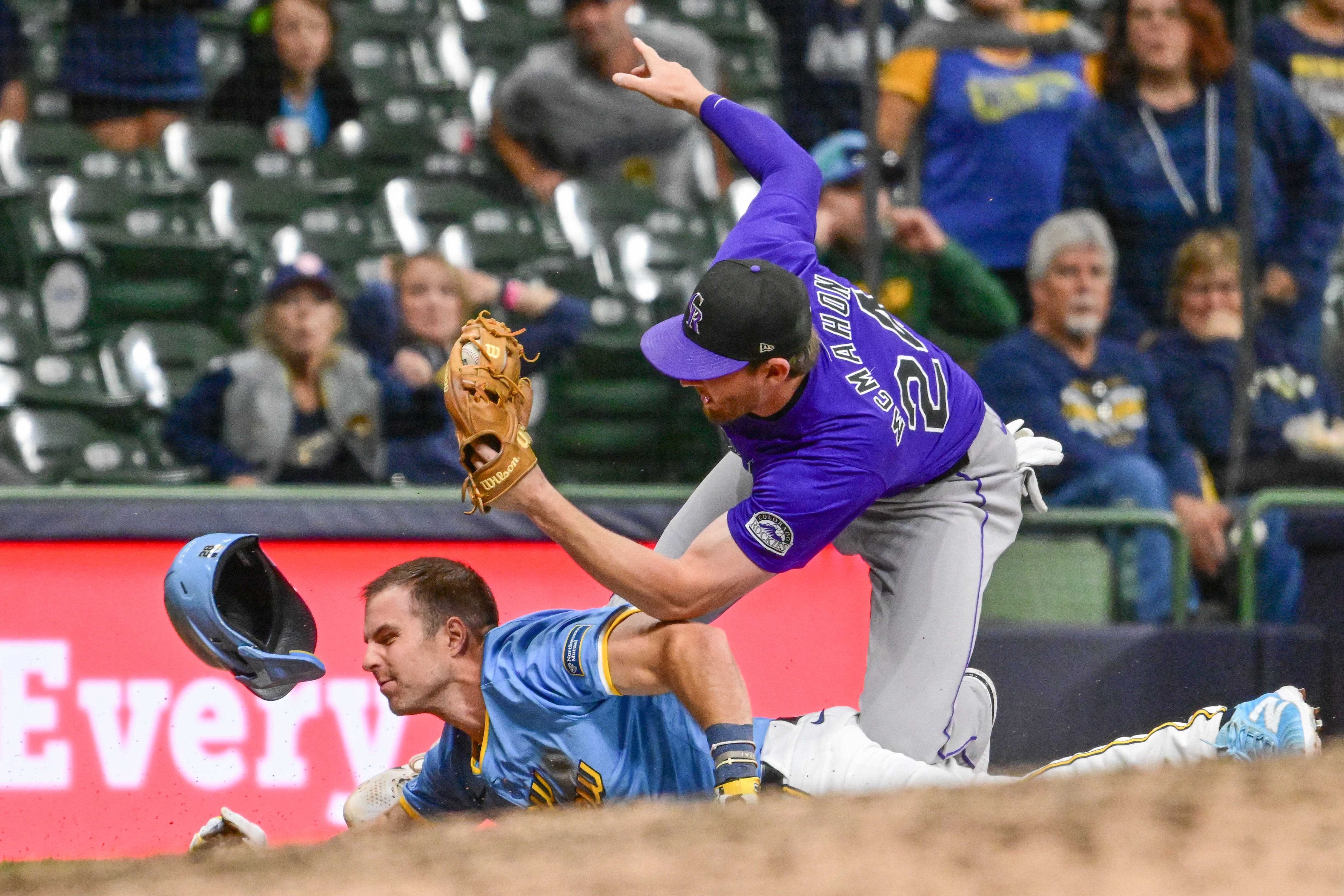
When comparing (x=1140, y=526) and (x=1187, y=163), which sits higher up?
(x=1187, y=163)

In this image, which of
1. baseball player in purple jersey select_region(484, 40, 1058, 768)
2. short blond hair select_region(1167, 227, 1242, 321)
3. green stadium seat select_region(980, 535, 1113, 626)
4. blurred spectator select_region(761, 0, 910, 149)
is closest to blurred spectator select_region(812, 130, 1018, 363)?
blurred spectator select_region(761, 0, 910, 149)

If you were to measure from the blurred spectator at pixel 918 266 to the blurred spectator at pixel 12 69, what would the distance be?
3345 mm

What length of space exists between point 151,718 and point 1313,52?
529cm

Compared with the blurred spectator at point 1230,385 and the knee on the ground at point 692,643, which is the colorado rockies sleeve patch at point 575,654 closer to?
the knee on the ground at point 692,643

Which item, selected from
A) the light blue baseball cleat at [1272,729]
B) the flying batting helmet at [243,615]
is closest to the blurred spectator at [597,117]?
the flying batting helmet at [243,615]

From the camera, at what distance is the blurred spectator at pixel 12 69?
20.3 feet

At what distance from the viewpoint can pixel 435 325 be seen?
5.73 metres

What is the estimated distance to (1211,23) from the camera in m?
6.09

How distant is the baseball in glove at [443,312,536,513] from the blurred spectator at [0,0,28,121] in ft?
12.7

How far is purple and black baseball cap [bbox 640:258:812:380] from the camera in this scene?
10.5 ft

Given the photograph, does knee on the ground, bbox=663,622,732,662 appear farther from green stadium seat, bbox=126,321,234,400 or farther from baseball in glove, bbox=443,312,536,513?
green stadium seat, bbox=126,321,234,400

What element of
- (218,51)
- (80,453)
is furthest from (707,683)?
(218,51)

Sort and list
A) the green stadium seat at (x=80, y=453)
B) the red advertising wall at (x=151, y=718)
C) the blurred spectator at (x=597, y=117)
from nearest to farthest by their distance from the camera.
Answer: the red advertising wall at (x=151, y=718) → the green stadium seat at (x=80, y=453) → the blurred spectator at (x=597, y=117)

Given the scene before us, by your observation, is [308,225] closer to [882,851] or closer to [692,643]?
[692,643]
